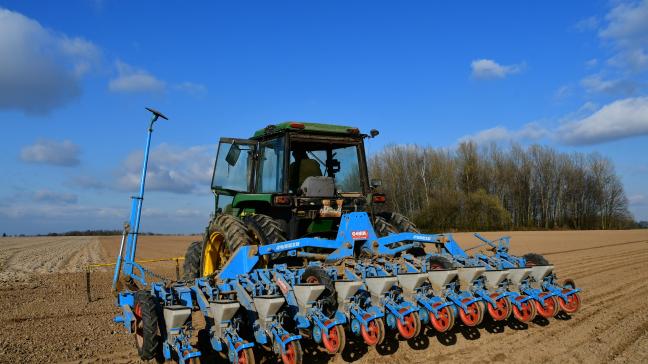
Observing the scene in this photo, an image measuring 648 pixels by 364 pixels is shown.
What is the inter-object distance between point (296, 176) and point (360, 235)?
1805 mm

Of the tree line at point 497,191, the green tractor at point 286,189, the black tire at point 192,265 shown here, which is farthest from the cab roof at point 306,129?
the tree line at point 497,191

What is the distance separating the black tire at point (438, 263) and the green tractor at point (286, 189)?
103cm

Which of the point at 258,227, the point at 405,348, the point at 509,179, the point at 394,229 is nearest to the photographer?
the point at 405,348

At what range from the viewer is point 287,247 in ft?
18.0

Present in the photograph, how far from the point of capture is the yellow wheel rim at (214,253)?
7.18 meters

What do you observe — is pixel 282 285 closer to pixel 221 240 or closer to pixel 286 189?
pixel 286 189

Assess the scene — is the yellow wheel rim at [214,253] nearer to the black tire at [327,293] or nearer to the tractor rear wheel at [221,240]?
the tractor rear wheel at [221,240]

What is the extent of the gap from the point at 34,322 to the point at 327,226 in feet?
14.4

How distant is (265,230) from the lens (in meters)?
6.08

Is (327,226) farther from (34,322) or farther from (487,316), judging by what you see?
(34,322)

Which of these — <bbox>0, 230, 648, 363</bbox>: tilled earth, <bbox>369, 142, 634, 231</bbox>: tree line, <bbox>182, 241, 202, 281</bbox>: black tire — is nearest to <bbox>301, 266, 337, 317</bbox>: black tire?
<bbox>0, 230, 648, 363</bbox>: tilled earth

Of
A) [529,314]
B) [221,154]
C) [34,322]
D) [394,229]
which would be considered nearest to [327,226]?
[394,229]

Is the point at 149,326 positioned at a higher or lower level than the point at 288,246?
lower

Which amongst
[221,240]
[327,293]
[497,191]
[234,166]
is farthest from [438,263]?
[497,191]
